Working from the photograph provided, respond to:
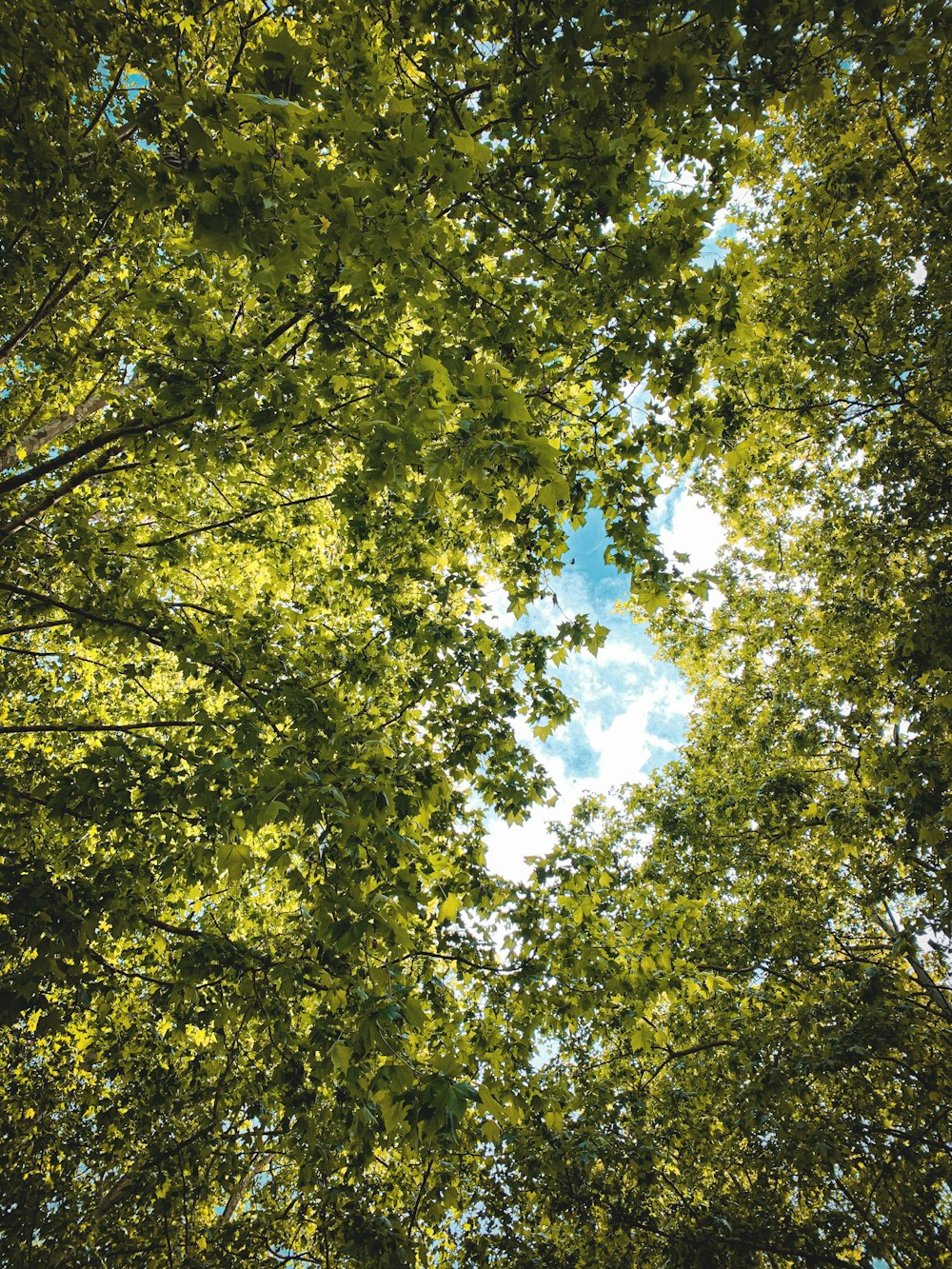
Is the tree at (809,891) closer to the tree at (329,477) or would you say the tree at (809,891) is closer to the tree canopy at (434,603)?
the tree canopy at (434,603)

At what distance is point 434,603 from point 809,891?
8107 mm

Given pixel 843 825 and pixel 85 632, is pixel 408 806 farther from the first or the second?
pixel 843 825

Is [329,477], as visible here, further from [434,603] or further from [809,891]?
[809,891]

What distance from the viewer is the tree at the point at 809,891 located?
15.8 ft

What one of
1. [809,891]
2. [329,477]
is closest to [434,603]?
Answer: [329,477]

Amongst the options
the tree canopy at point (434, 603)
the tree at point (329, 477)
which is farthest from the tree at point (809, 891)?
the tree at point (329, 477)

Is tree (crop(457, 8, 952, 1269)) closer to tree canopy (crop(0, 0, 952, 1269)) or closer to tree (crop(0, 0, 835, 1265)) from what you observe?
tree canopy (crop(0, 0, 952, 1269))

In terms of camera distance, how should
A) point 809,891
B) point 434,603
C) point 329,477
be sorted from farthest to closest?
point 809,891 < point 329,477 < point 434,603

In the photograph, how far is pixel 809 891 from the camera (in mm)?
9422

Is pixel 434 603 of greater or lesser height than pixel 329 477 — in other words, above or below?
below

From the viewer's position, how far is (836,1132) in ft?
18.7

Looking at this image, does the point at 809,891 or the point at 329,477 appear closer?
the point at 329,477

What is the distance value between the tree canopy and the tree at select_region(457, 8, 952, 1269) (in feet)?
0.22

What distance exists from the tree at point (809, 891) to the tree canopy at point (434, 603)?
7 cm
